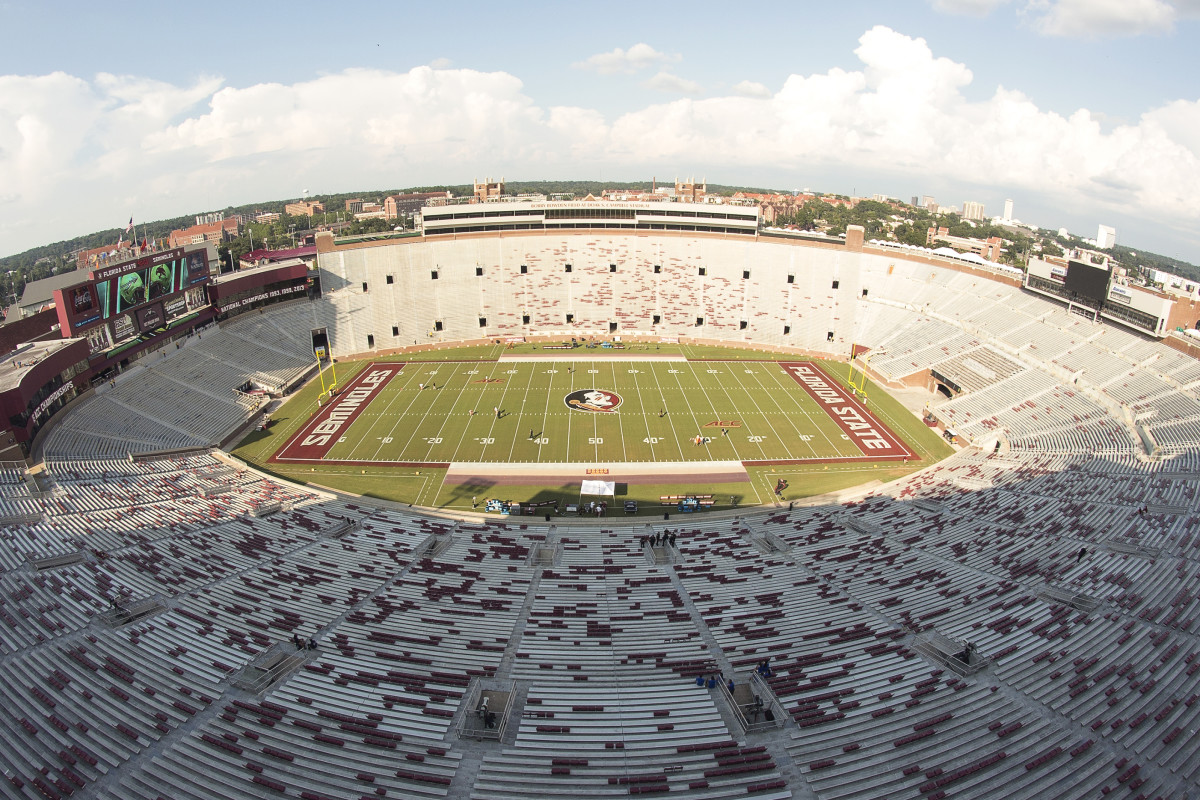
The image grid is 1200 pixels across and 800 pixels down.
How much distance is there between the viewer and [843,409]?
43.6 metres

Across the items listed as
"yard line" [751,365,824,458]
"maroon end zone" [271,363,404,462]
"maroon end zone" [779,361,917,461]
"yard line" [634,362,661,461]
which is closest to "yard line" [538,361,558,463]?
"yard line" [634,362,661,461]

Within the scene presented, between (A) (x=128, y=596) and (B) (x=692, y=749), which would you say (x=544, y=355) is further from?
(B) (x=692, y=749)

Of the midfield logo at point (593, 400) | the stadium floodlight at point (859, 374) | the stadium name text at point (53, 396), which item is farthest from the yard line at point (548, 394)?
the stadium name text at point (53, 396)

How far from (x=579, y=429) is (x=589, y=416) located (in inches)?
91.7

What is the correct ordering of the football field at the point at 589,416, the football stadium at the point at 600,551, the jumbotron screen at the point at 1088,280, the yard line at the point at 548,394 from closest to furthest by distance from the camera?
the football stadium at the point at 600,551 → the football field at the point at 589,416 → the yard line at the point at 548,394 → the jumbotron screen at the point at 1088,280

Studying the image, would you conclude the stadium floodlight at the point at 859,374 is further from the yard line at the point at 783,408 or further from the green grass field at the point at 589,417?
the yard line at the point at 783,408

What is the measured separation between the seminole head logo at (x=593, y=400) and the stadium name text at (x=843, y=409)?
15613 mm

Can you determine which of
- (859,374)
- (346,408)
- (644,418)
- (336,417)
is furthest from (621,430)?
(859,374)

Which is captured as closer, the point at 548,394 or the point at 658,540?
the point at 658,540

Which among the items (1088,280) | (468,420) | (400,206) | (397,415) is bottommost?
(468,420)

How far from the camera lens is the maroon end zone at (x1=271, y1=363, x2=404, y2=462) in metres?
37.3

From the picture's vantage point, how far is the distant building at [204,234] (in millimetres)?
113312

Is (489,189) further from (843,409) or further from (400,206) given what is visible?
(400,206)

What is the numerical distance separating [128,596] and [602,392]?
104 ft
